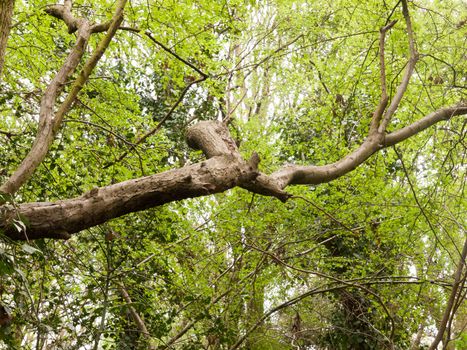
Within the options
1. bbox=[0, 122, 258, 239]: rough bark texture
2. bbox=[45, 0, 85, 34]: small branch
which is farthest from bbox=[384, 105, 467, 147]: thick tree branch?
bbox=[45, 0, 85, 34]: small branch

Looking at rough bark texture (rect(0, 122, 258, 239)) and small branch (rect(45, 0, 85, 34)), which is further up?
small branch (rect(45, 0, 85, 34))

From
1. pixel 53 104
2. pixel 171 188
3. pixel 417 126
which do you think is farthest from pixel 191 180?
pixel 417 126

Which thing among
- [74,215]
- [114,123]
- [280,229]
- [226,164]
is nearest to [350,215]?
[280,229]

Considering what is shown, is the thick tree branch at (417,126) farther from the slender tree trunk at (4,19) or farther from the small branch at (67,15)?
the slender tree trunk at (4,19)

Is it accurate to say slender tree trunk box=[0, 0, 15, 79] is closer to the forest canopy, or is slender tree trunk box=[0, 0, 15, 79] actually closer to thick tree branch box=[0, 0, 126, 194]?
the forest canopy

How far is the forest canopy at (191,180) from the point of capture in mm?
2686

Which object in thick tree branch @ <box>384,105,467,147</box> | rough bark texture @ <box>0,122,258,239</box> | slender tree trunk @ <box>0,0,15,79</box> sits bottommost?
rough bark texture @ <box>0,122,258,239</box>

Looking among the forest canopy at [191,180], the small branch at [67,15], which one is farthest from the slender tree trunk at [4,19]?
the small branch at [67,15]

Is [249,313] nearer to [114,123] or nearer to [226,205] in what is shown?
[226,205]

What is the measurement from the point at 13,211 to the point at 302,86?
22.0ft

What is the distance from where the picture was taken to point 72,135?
15.0ft

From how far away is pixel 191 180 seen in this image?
2.55m

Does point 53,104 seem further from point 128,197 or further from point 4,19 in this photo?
point 128,197

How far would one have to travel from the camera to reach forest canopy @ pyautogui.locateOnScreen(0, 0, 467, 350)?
2.69 meters
